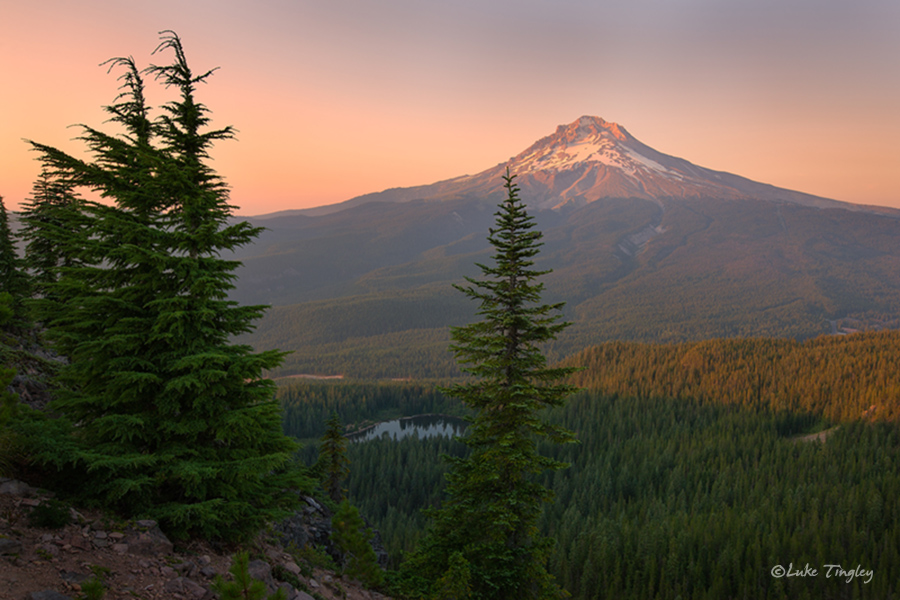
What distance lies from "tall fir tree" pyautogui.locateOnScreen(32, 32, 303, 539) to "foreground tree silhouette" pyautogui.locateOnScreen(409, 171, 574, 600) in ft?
25.1

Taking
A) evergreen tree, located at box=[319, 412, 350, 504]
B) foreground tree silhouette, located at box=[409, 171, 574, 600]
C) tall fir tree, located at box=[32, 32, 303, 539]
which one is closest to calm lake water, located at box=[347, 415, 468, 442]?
evergreen tree, located at box=[319, 412, 350, 504]

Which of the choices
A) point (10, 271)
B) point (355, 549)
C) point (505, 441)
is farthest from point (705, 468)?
point (10, 271)

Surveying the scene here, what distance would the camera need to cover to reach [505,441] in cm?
1866

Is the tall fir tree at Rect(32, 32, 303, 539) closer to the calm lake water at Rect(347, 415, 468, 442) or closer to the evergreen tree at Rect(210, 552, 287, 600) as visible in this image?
the evergreen tree at Rect(210, 552, 287, 600)

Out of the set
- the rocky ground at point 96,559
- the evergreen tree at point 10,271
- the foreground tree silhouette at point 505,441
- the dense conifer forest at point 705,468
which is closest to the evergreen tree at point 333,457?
the foreground tree silhouette at point 505,441

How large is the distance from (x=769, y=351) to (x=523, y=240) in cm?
16595

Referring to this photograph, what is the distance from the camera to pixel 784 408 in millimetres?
121812

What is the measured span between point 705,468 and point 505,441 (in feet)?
312

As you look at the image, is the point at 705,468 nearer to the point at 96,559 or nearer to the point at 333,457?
the point at 333,457

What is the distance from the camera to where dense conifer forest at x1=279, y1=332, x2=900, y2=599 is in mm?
61281

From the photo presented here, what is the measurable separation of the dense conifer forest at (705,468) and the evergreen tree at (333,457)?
23.0 metres

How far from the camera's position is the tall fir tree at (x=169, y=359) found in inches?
551

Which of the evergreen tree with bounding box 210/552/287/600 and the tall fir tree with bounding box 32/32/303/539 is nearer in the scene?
the evergreen tree with bounding box 210/552/287/600

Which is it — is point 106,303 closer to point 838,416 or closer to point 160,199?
point 160,199
